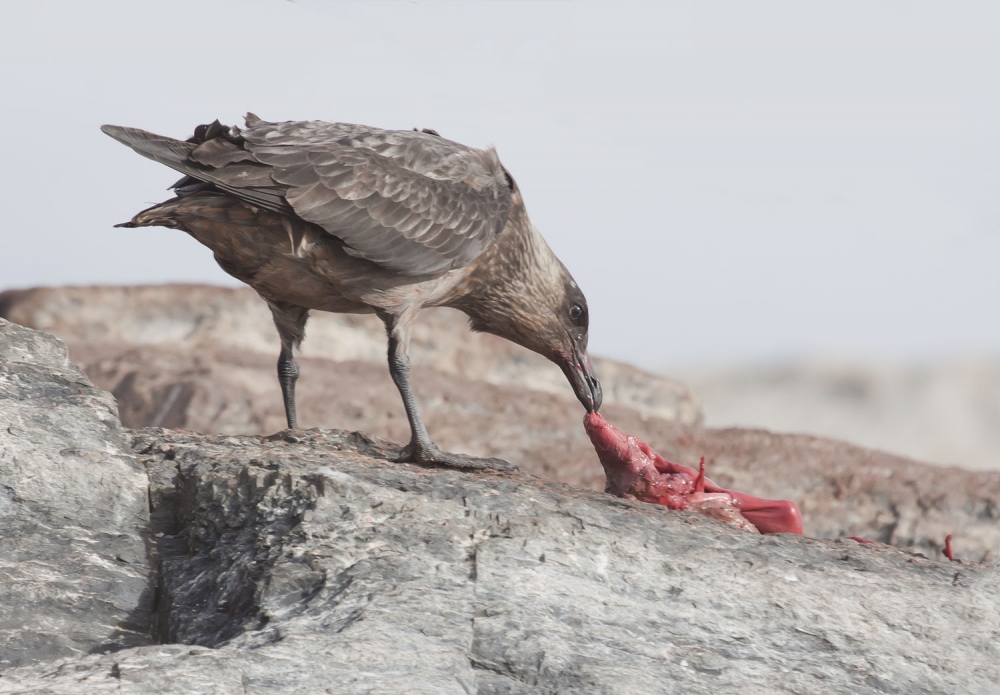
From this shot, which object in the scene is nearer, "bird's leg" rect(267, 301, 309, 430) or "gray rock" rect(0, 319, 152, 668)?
"gray rock" rect(0, 319, 152, 668)

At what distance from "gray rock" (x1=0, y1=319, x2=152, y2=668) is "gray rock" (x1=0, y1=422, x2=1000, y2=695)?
6.6 inches

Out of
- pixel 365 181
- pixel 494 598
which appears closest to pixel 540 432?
pixel 365 181

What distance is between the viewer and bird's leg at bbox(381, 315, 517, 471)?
265 inches

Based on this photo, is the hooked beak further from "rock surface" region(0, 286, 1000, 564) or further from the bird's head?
"rock surface" region(0, 286, 1000, 564)

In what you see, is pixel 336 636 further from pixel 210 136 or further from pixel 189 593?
pixel 210 136

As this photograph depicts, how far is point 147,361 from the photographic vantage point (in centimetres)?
1554

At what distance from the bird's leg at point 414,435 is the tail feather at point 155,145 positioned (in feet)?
4.77

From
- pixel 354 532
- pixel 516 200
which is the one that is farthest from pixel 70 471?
pixel 516 200

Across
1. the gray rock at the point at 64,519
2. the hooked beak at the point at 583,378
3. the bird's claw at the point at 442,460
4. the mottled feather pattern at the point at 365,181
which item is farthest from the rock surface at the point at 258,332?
the gray rock at the point at 64,519

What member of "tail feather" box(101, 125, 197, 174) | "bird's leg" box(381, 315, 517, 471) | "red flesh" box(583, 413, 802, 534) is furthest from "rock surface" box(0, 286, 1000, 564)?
"tail feather" box(101, 125, 197, 174)

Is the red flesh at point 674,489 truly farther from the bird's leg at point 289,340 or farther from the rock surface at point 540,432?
the rock surface at point 540,432

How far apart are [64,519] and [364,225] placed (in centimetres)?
234

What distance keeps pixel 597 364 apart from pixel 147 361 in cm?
845

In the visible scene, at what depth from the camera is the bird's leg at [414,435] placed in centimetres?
674
